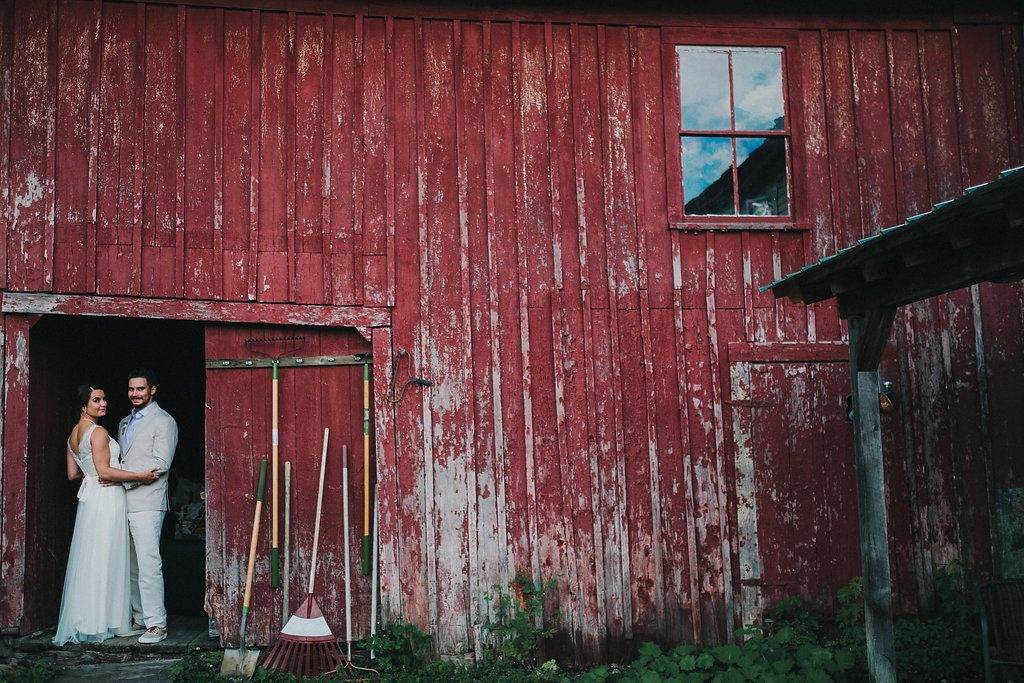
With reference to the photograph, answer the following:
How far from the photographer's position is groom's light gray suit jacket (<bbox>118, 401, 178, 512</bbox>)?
6.78 meters

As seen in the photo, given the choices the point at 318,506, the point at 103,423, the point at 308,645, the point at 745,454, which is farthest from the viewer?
the point at 103,423

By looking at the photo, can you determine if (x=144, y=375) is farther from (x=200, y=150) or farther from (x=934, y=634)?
(x=934, y=634)

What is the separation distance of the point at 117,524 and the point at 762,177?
18.3 ft

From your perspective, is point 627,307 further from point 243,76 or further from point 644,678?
point 243,76

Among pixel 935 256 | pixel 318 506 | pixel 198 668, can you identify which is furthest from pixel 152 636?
pixel 935 256

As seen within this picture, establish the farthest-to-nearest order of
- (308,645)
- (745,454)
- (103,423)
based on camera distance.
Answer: (103,423) < (745,454) < (308,645)

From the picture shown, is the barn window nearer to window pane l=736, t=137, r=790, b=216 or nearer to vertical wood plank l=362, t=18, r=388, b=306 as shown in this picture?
window pane l=736, t=137, r=790, b=216

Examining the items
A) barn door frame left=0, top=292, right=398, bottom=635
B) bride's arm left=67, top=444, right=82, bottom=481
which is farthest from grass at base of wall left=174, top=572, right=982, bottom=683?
bride's arm left=67, top=444, right=82, bottom=481

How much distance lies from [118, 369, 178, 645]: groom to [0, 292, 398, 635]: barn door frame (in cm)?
70

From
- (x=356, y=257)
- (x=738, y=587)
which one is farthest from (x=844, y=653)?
(x=356, y=257)

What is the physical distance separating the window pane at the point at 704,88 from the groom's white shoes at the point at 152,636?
548 cm

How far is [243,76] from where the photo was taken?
6.82 meters

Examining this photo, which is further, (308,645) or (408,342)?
(408,342)

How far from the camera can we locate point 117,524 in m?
6.68
